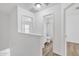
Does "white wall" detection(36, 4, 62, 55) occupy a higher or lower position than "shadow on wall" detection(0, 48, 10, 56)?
higher

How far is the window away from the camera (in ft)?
3.87

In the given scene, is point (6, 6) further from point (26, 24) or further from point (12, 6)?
point (26, 24)

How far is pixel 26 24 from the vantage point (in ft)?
3.89

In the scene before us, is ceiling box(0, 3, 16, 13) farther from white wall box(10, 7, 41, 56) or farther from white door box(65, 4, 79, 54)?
white door box(65, 4, 79, 54)

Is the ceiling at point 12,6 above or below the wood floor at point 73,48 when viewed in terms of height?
above

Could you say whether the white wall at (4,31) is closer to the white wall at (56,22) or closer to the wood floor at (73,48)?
the white wall at (56,22)

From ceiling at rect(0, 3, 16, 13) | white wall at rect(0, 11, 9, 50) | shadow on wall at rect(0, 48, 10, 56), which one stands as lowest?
shadow on wall at rect(0, 48, 10, 56)

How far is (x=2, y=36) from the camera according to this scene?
1.20 meters

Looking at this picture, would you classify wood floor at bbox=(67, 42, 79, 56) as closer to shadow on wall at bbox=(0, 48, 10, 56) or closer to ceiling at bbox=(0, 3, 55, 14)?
ceiling at bbox=(0, 3, 55, 14)

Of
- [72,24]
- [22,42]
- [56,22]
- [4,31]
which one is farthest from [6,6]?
[72,24]

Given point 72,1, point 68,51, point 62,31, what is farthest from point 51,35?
point 72,1

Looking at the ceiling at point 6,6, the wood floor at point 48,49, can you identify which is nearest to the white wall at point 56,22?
the wood floor at point 48,49

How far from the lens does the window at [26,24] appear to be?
3.87 feet

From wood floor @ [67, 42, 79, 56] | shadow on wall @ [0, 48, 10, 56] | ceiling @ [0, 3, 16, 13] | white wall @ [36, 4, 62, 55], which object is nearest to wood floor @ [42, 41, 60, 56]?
white wall @ [36, 4, 62, 55]
